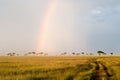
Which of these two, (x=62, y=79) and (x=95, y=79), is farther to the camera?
(x=95, y=79)

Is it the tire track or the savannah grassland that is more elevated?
the savannah grassland

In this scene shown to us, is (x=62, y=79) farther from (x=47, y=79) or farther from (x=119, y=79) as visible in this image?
(x=119, y=79)

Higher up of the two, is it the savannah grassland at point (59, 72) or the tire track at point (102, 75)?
the savannah grassland at point (59, 72)

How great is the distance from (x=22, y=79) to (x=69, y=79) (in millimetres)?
4231

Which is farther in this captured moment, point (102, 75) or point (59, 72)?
point (59, 72)

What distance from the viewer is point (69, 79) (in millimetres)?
22859

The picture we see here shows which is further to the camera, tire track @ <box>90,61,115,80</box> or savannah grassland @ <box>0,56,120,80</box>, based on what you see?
tire track @ <box>90,61,115,80</box>

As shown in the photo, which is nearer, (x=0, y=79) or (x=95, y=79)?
(x=0, y=79)

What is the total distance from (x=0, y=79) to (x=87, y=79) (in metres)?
7.83

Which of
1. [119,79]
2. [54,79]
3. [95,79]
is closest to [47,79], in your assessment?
[54,79]

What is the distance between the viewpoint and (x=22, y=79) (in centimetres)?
2266

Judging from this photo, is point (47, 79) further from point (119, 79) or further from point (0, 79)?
point (119, 79)

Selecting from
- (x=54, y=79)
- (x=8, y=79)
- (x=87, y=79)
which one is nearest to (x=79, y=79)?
(x=87, y=79)

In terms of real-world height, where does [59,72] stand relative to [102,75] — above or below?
above
